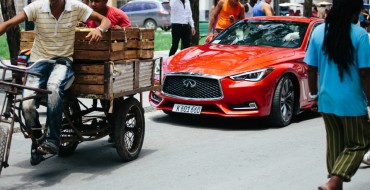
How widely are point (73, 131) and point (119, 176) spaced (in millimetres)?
686

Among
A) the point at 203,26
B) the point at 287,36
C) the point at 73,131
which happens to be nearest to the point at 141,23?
the point at 203,26

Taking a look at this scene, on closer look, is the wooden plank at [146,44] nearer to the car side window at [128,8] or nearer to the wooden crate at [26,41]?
the wooden crate at [26,41]

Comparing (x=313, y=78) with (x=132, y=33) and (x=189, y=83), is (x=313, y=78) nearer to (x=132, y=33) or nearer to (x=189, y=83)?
(x=132, y=33)

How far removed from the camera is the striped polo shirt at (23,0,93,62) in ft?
23.6

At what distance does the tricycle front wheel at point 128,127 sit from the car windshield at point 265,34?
3702mm

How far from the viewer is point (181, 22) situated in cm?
1714

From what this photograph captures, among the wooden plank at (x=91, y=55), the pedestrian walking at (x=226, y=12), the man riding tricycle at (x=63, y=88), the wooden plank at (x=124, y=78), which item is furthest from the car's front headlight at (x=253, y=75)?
the pedestrian walking at (x=226, y=12)

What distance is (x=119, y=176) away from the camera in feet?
24.0

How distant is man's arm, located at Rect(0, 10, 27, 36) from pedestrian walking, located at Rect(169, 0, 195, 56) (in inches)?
398

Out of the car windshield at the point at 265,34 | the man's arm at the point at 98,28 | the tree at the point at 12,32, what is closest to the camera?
the man's arm at the point at 98,28

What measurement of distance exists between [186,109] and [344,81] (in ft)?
16.0

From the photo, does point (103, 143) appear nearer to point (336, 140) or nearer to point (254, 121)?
point (254, 121)

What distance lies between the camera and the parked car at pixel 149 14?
41750 millimetres

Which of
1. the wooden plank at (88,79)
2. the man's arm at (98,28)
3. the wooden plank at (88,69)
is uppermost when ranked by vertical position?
the man's arm at (98,28)
